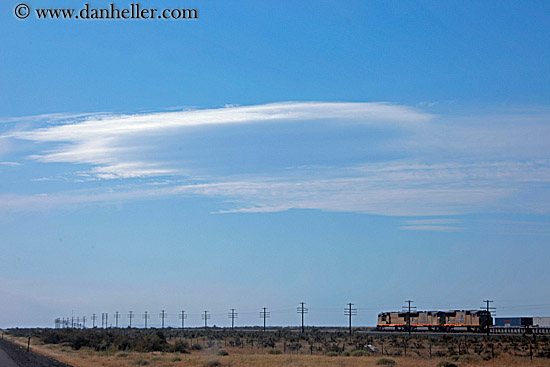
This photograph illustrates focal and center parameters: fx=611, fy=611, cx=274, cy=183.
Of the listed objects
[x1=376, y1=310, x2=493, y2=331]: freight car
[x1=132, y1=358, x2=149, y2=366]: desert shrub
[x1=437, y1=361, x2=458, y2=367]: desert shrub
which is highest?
[x1=437, y1=361, x2=458, y2=367]: desert shrub

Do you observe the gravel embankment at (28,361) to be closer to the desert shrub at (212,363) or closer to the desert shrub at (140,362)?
the desert shrub at (140,362)

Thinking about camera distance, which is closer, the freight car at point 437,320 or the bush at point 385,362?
the bush at point 385,362

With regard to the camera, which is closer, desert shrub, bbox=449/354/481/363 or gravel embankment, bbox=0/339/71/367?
gravel embankment, bbox=0/339/71/367

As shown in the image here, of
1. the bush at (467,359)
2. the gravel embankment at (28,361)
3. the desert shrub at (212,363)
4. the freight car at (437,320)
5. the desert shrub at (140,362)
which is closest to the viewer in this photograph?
the gravel embankment at (28,361)

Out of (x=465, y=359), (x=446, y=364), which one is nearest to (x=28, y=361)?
(x=446, y=364)

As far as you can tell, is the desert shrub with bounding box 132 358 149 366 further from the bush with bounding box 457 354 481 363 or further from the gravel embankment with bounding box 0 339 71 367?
the bush with bounding box 457 354 481 363

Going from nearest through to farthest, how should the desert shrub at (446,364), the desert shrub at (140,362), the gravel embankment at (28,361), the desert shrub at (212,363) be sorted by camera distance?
1. the gravel embankment at (28,361)
2. the desert shrub at (446,364)
3. the desert shrub at (212,363)
4. the desert shrub at (140,362)

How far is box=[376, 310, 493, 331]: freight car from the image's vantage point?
10038cm

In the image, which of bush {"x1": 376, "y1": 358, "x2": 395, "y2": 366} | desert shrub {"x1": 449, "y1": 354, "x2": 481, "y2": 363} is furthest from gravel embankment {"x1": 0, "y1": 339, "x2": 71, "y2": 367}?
desert shrub {"x1": 449, "y1": 354, "x2": 481, "y2": 363}

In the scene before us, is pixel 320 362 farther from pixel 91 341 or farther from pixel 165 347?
pixel 91 341

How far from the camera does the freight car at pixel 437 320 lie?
10038 cm

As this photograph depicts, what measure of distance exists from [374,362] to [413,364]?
2858 millimetres

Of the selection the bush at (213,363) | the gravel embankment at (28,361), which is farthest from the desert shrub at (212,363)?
the gravel embankment at (28,361)

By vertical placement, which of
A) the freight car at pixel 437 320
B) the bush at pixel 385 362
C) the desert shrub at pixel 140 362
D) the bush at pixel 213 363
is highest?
the bush at pixel 385 362
